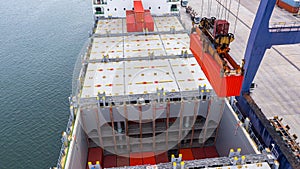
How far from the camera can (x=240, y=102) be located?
64.6 feet

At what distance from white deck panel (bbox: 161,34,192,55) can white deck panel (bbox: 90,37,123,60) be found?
166 inches

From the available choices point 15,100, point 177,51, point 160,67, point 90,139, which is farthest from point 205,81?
point 15,100

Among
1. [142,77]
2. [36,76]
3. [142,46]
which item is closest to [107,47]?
[142,46]

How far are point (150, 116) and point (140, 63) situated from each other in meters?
5.22

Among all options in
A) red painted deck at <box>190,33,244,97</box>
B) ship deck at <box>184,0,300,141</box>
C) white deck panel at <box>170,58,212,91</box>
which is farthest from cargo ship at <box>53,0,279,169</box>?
ship deck at <box>184,0,300,141</box>

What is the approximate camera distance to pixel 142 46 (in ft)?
73.4

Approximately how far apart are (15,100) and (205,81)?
2363 centimetres

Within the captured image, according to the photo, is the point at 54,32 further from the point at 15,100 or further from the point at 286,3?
the point at 286,3

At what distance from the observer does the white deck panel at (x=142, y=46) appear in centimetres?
2112

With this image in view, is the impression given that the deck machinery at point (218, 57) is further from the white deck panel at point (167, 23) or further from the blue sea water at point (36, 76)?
the blue sea water at point (36, 76)

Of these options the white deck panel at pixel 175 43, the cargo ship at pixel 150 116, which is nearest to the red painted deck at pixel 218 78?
the cargo ship at pixel 150 116

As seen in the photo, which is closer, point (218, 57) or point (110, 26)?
point (218, 57)

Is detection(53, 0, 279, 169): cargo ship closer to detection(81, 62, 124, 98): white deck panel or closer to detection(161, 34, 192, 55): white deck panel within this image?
detection(81, 62, 124, 98): white deck panel

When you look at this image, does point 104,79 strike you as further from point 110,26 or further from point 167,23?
point 167,23
